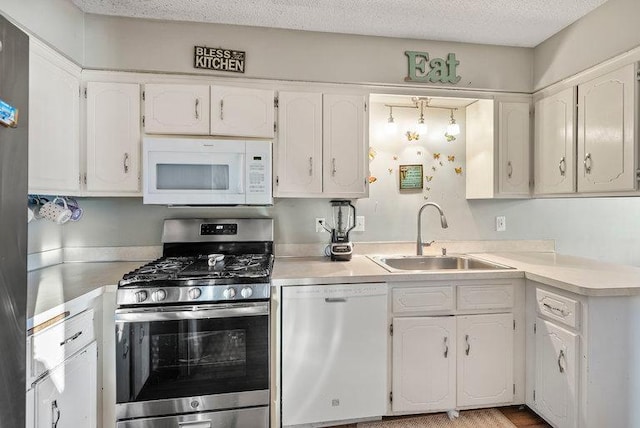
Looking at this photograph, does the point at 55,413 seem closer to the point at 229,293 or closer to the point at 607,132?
the point at 229,293

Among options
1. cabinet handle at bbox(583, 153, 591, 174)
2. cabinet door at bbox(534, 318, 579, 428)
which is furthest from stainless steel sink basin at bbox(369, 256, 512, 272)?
cabinet handle at bbox(583, 153, 591, 174)

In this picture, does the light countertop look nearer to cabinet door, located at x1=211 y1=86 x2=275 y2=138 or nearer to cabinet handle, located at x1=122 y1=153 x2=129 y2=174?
cabinet handle, located at x1=122 y1=153 x2=129 y2=174

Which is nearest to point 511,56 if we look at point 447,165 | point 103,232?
point 447,165

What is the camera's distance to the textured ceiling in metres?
1.91

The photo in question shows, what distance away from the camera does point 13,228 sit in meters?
0.98

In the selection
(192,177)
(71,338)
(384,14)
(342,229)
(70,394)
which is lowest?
(70,394)

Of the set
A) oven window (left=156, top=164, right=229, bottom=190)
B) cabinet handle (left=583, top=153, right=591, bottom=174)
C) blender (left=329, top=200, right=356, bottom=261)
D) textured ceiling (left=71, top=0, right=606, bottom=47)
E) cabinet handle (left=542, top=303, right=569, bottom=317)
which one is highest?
textured ceiling (left=71, top=0, right=606, bottom=47)

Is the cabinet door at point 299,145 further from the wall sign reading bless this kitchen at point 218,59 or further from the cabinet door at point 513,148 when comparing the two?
the cabinet door at point 513,148

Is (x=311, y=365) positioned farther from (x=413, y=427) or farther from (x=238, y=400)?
(x=413, y=427)

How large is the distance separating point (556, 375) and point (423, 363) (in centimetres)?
65

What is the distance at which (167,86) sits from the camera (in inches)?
79.2

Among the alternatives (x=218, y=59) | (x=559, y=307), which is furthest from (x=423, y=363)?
(x=218, y=59)

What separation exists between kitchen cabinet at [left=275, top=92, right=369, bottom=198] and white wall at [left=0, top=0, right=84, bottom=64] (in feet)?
3.91

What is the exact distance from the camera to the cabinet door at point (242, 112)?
80.6 inches
